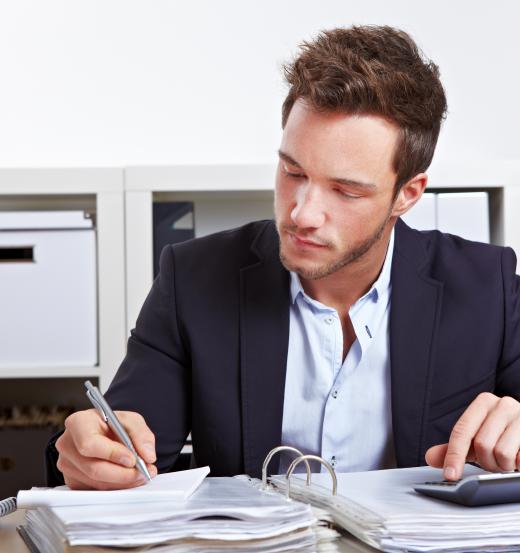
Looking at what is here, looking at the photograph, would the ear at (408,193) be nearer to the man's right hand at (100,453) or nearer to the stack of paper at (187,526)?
the man's right hand at (100,453)

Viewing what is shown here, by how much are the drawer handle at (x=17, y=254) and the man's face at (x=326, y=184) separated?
0.99m

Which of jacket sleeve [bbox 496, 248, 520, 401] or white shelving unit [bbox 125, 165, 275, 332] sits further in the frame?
white shelving unit [bbox 125, 165, 275, 332]

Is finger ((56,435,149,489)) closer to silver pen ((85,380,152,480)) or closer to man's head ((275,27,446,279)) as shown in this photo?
silver pen ((85,380,152,480))

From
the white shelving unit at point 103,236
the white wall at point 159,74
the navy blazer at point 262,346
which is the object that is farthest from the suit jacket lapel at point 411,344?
the white wall at point 159,74

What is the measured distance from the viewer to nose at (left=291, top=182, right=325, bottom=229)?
118cm

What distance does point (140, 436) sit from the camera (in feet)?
3.06

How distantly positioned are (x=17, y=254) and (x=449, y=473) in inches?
57.2

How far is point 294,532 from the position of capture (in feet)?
2.41

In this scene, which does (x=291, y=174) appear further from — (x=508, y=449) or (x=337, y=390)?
(x=508, y=449)

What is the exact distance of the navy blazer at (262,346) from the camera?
130 cm

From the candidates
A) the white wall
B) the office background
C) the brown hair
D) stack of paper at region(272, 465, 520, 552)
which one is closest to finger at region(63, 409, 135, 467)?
stack of paper at region(272, 465, 520, 552)

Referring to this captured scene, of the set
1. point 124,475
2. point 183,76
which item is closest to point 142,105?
point 183,76

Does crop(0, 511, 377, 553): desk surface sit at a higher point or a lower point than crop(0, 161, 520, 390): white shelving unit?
lower

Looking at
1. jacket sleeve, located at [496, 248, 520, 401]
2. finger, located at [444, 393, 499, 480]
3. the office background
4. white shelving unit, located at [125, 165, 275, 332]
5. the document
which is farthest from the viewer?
the office background
